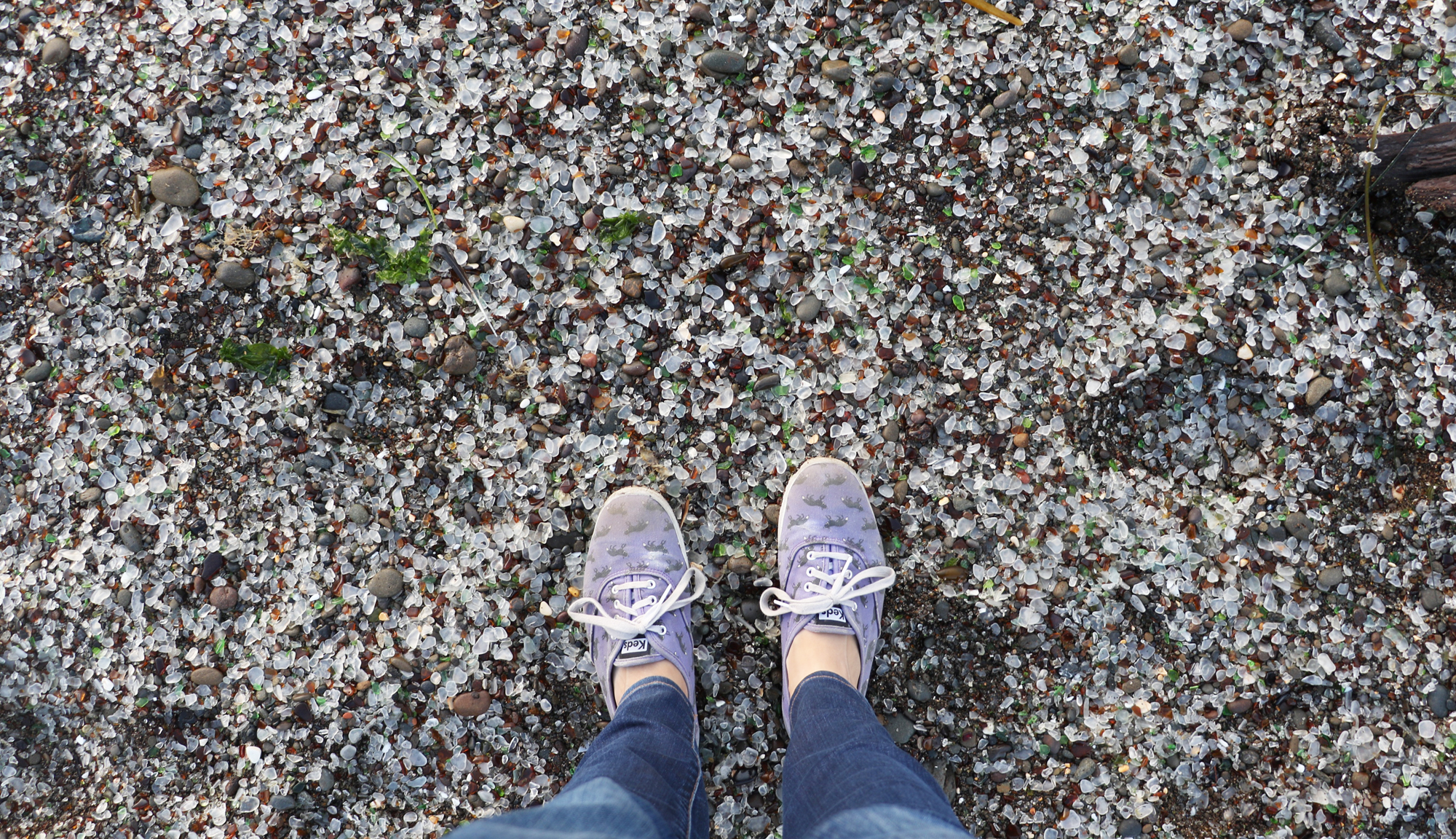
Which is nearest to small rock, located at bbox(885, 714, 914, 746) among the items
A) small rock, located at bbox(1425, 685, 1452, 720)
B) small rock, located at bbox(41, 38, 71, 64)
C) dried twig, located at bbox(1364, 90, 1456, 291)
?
small rock, located at bbox(1425, 685, 1452, 720)

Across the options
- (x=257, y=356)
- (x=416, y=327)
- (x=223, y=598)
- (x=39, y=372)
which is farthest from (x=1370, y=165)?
(x=39, y=372)

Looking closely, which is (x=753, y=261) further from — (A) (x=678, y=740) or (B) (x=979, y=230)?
(A) (x=678, y=740)

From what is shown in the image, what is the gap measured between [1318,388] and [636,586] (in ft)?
7.43

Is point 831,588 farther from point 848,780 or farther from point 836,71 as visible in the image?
point 836,71

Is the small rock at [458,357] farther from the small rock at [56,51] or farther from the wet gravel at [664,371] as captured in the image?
the small rock at [56,51]

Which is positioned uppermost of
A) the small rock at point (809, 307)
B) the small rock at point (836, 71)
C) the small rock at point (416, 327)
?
the small rock at point (836, 71)

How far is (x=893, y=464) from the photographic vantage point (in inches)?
95.0

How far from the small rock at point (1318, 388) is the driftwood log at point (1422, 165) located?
60 centimetres

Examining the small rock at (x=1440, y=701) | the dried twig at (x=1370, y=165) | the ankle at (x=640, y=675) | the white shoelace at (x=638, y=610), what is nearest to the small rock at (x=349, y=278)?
the white shoelace at (x=638, y=610)

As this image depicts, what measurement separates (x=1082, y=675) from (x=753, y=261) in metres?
1.71

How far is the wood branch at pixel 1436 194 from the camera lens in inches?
88.0

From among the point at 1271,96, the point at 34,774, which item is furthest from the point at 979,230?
the point at 34,774

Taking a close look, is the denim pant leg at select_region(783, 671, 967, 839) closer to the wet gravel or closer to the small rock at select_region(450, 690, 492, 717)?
the wet gravel

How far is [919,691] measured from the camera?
2381 millimetres
